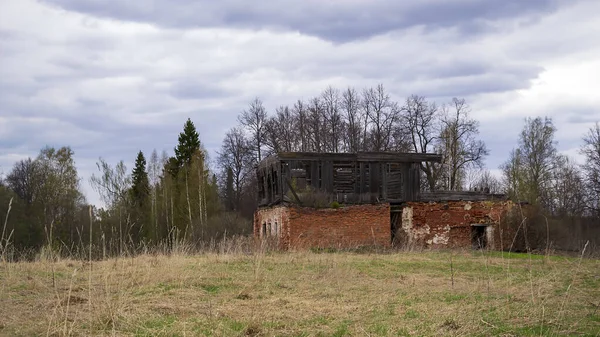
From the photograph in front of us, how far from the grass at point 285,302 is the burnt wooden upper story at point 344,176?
54.9 feet

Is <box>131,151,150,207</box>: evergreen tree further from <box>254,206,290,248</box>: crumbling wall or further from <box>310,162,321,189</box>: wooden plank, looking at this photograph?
<box>310,162,321,189</box>: wooden plank

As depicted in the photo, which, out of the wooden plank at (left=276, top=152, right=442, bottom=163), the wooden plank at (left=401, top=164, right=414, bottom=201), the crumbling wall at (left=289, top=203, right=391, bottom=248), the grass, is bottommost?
the grass

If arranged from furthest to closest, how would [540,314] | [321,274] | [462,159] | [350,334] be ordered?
[462,159] → [321,274] → [540,314] → [350,334]

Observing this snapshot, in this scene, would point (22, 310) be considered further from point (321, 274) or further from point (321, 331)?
point (321, 274)

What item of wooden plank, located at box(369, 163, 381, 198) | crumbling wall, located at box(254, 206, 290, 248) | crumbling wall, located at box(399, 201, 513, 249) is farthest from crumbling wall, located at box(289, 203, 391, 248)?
crumbling wall, located at box(399, 201, 513, 249)

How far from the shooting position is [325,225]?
32.2 m

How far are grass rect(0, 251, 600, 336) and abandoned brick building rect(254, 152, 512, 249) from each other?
15.9 metres

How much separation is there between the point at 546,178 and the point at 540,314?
5272 cm

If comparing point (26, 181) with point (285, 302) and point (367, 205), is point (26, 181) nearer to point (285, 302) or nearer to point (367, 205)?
point (367, 205)

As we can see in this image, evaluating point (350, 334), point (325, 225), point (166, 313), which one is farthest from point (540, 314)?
point (325, 225)

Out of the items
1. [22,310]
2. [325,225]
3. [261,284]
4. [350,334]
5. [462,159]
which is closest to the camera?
[350,334]

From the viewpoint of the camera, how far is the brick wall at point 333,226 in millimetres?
31500

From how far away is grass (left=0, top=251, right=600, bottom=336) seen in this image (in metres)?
8.09

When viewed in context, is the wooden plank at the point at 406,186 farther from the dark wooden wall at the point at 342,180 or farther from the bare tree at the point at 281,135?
the bare tree at the point at 281,135
